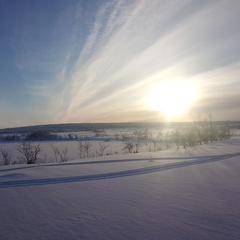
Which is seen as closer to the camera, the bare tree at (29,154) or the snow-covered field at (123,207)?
the snow-covered field at (123,207)

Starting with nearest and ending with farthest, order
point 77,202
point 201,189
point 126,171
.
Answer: point 77,202 → point 201,189 → point 126,171

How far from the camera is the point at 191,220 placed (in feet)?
10.3

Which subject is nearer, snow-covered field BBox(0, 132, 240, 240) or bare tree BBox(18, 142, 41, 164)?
snow-covered field BBox(0, 132, 240, 240)

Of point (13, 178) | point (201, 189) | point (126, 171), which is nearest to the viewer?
point (201, 189)

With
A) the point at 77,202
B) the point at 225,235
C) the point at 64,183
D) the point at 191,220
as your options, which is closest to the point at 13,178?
the point at 64,183

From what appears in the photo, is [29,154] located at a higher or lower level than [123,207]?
higher

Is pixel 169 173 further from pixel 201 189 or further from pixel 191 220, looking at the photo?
pixel 191 220

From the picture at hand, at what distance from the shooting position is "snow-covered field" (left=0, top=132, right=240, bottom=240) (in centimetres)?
288

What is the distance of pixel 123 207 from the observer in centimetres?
377

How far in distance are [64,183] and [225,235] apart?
3784 millimetres

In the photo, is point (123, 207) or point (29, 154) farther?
point (29, 154)

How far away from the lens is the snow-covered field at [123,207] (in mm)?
2875

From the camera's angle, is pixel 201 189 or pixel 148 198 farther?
pixel 201 189

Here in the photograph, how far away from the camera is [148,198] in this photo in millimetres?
4195
